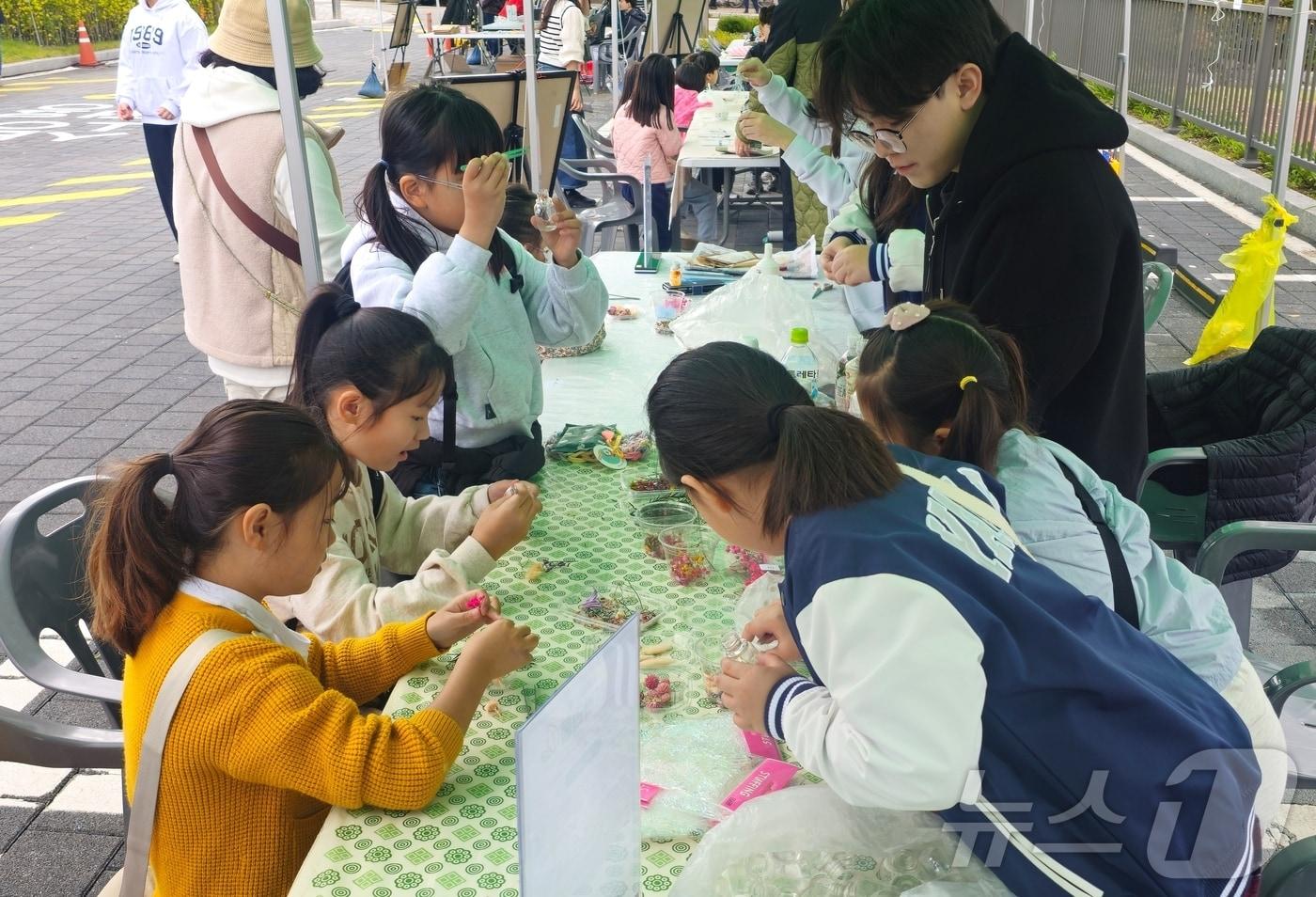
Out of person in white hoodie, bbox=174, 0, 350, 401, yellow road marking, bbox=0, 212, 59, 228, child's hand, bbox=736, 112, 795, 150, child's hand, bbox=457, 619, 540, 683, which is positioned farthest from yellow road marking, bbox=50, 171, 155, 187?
child's hand, bbox=457, 619, 540, 683

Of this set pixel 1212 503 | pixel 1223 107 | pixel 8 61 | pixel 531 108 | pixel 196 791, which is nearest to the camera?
pixel 196 791

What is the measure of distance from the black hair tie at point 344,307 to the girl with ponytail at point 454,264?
0.58 feet

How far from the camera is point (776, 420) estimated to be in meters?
1.33

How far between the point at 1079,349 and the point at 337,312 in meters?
1.30

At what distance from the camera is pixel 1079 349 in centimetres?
189

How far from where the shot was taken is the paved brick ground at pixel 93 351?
8.14 feet

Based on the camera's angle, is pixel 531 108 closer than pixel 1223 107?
Yes

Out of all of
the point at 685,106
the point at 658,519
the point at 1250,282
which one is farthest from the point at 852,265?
the point at 685,106

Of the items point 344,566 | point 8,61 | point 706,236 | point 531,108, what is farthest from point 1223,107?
point 8,61

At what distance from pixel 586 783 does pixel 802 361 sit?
178 centimetres

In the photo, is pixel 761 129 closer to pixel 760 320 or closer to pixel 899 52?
pixel 760 320

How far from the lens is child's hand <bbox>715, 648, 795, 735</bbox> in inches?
52.5

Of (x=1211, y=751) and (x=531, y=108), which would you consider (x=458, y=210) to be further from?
(x=531, y=108)

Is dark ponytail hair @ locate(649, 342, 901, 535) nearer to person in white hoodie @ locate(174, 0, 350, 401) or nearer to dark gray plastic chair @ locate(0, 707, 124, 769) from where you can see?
dark gray plastic chair @ locate(0, 707, 124, 769)
